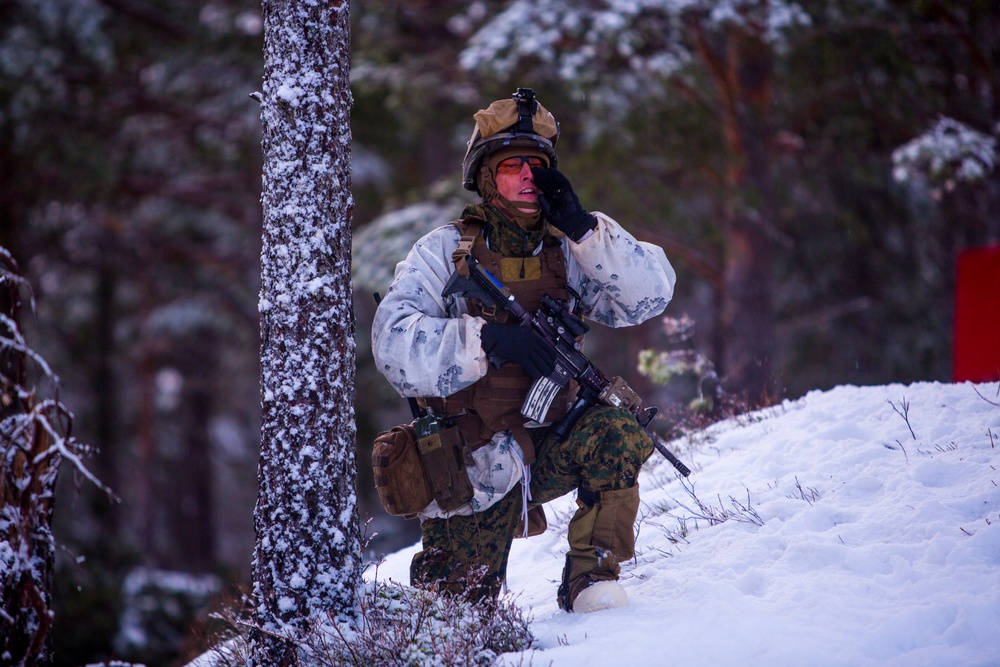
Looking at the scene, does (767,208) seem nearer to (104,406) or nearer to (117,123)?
(117,123)

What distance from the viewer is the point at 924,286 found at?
13797mm

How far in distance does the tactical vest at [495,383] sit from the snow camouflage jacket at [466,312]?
63mm

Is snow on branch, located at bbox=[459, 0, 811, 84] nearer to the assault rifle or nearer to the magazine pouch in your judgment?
the assault rifle

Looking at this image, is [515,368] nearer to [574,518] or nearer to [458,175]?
[574,518]

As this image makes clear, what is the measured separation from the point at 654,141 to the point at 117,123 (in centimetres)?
827

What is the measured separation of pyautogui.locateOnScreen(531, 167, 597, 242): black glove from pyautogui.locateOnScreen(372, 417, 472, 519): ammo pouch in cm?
103

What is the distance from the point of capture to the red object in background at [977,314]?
8602mm

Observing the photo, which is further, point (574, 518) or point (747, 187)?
point (747, 187)

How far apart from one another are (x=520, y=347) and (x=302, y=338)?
0.90 m

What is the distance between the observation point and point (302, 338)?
11.4 feet

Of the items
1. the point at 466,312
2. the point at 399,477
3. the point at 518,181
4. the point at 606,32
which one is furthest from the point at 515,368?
the point at 606,32

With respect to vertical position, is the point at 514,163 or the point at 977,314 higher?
the point at 514,163

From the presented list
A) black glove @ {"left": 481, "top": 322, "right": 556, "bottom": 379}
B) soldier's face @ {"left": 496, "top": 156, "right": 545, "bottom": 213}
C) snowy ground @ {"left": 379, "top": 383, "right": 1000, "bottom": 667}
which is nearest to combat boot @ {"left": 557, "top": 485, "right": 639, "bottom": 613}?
snowy ground @ {"left": 379, "top": 383, "right": 1000, "bottom": 667}

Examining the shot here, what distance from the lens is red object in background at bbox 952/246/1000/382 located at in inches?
339
